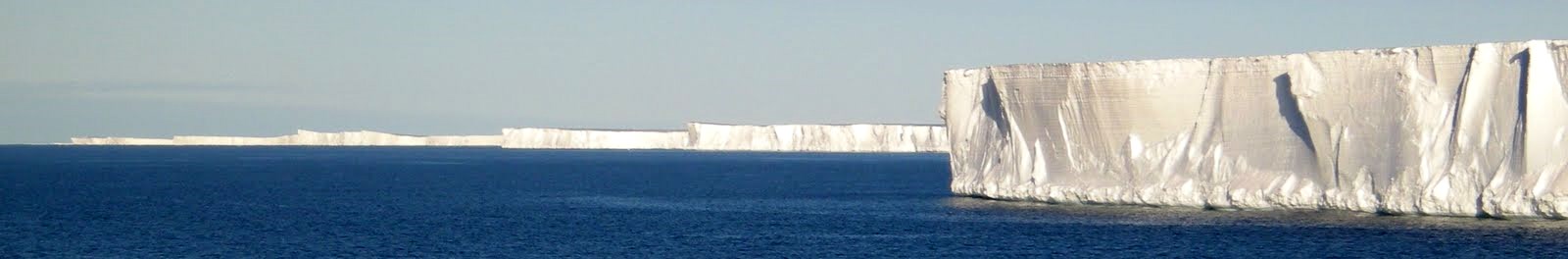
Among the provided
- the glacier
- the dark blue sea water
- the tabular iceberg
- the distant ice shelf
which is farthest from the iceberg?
the glacier

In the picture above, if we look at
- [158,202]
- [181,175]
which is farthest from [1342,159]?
[181,175]

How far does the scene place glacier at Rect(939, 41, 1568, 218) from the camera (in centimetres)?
3416

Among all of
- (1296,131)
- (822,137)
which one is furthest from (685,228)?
(822,137)

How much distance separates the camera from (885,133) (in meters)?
156

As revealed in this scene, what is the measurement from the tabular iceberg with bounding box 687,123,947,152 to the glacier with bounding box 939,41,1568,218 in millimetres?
102408

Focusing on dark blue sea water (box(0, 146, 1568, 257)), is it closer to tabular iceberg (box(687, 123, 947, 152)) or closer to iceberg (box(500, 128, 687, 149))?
tabular iceberg (box(687, 123, 947, 152))

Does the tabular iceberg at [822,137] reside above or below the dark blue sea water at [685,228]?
above

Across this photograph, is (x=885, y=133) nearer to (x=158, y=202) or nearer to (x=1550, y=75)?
(x=158, y=202)

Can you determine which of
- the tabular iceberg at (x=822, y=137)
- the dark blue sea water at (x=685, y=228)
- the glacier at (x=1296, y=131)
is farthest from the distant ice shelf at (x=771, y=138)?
the glacier at (x=1296, y=131)

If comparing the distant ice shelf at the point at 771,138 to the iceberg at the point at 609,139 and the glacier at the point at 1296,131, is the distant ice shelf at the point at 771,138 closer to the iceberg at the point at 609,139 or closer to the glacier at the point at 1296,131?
the iceberg at the point at 609,139

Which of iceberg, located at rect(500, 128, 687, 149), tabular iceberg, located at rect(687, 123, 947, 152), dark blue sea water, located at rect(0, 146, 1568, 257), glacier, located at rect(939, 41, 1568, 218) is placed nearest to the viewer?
dark blue sea water, located at rect(0, 146, 1568, 257)

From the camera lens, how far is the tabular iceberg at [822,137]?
153m

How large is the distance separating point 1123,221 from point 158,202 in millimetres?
27219

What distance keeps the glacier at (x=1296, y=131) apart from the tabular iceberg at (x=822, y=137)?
10241 cm
